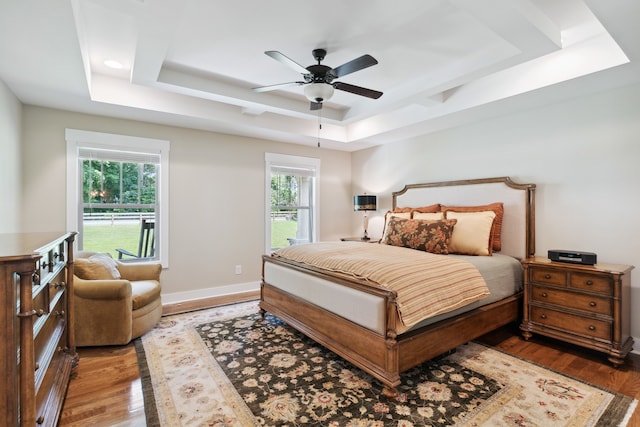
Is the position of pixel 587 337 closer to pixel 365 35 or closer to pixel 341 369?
pixel 341 369

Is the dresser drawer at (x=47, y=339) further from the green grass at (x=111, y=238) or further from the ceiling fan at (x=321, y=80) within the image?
the ceiling fan at (x=321, y=80)

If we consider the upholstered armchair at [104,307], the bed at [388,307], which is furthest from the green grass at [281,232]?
the upholstered armchair at [104,307]

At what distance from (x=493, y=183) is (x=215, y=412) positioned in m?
3.69

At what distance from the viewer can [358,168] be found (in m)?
5.86

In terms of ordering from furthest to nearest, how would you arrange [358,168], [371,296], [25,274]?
[358,168], [371,296], [25,274]

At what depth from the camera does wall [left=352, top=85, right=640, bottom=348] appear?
9.28 ft

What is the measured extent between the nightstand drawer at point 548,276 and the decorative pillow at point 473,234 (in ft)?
1.61

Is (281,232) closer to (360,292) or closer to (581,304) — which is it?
(360,292)

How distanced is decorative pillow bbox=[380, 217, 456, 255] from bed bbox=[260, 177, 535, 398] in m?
0.41

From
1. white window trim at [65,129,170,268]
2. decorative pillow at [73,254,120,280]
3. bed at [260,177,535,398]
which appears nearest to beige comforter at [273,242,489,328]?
bed at [260,177,535,398]

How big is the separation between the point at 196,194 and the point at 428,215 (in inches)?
125

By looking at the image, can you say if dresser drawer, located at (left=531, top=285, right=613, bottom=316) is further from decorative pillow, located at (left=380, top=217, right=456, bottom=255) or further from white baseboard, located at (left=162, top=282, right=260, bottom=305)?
white baseboard, located at (left=162, top=282, right=260, bottom=305)

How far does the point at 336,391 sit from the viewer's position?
215cm

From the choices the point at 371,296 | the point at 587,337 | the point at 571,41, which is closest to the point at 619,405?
the point at 587,337
